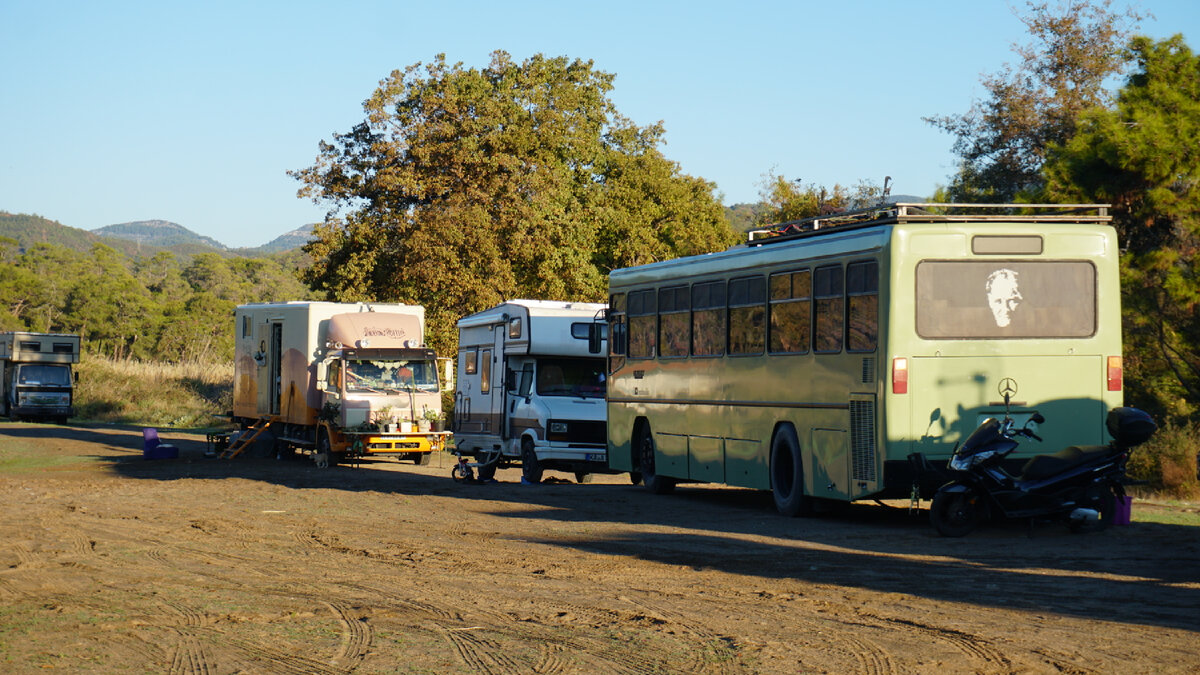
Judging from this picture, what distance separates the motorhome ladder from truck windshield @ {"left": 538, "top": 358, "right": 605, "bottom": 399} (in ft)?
34.4

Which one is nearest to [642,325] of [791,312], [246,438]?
[791,312]

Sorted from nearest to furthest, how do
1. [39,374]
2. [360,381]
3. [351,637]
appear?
[351,637] → [360,381] → [39,374]

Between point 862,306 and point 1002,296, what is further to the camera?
point 862,306

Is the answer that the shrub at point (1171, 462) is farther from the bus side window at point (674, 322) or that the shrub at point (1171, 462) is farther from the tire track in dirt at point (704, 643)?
the tire track in dirt at point (704, 643)

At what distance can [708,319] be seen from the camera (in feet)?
59.7

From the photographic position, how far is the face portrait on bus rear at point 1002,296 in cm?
1430

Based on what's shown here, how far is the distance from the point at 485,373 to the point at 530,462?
2.52 m

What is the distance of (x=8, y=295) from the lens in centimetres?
9544

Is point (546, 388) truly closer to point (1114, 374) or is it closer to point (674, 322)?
point (674, 322)

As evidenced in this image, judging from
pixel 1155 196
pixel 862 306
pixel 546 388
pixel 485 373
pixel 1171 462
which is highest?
pixel 1155 196

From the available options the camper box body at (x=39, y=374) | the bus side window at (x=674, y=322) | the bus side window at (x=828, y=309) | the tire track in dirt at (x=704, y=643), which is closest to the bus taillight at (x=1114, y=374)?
the bus side window at (x=828, y=309)

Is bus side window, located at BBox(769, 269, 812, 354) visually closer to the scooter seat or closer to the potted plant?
the scooter seat

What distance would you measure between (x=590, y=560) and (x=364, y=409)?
16545 mm

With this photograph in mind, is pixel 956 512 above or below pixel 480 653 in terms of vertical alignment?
above
